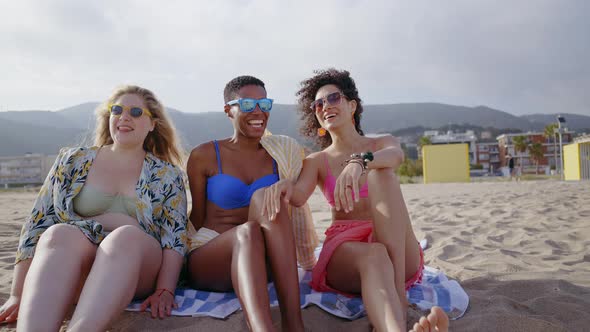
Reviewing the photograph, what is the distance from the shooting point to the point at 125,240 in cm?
201

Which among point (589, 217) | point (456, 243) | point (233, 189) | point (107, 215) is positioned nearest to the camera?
point (107, 215)

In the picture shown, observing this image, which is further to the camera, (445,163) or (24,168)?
(24,168)

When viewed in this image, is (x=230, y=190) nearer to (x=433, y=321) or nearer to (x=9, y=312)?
(x=9, y=312)

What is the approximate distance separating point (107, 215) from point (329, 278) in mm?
1397

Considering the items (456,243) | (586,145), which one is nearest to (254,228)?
(456,243)

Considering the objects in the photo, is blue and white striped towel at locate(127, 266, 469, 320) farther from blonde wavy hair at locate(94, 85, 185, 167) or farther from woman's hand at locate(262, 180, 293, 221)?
blonde wavy hair at locate(94, 85, 185, 167)

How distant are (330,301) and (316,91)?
5.17ft

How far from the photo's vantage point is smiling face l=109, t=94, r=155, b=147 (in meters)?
2.67

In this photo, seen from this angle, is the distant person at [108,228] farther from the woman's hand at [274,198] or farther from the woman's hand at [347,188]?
the woman's hand at [347,188]

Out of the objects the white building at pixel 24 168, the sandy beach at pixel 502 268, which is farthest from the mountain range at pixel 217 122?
the sandy beach at pixel 502 268

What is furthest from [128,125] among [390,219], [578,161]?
[578,161]

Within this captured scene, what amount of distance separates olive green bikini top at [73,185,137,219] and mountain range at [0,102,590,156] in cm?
7707

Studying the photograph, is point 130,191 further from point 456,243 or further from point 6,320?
point 456,243

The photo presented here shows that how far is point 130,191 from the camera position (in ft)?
8.41
